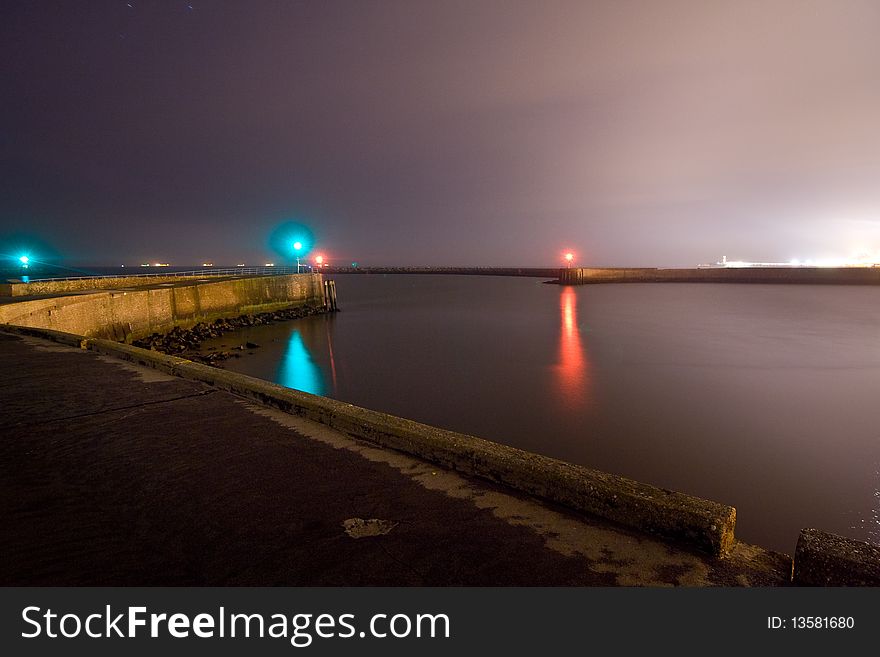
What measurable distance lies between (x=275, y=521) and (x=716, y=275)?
7840 cm

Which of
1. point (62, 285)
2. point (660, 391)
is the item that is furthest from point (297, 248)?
point (660, 391)

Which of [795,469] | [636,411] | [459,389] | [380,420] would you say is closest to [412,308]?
[459,389]

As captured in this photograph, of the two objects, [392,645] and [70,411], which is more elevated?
[70,411]

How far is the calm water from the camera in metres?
7.28

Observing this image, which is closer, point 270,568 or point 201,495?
point 270,568

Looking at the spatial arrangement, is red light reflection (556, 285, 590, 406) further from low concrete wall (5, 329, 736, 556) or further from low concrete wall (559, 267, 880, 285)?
low concrete wall (559, 267, 880, 285)

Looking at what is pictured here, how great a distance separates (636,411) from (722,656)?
9766 mm

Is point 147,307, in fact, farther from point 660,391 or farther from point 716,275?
point 716,275

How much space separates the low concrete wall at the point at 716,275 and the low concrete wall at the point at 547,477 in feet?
216

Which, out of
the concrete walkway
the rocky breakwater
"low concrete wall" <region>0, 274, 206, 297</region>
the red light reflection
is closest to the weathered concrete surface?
the concrete walkway

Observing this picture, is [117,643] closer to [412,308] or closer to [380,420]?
[380,420]

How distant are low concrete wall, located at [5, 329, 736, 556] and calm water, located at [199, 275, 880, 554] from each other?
4555 mm

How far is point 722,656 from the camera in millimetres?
1935

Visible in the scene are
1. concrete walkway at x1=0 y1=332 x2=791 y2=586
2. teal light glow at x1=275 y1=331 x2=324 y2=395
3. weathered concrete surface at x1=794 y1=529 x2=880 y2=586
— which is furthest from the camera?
teal light glow at x1=275 y1=331 x2=324 y2=395
